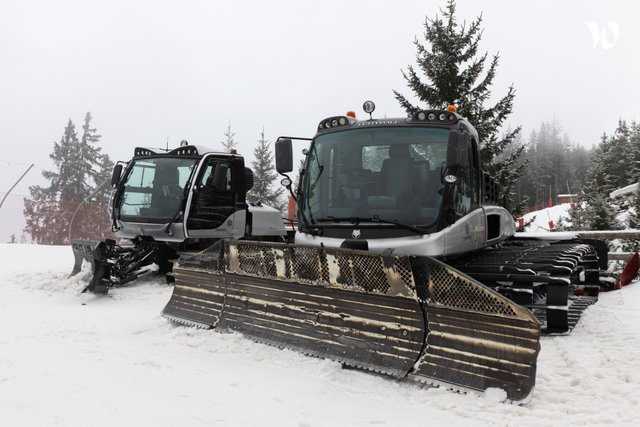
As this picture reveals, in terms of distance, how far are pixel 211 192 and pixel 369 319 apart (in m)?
6.10

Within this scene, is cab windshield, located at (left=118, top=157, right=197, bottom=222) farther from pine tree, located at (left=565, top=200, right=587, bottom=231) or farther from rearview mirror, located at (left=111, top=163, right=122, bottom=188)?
pine tree, located at (left=565, top=200, right=587, bottom=231)

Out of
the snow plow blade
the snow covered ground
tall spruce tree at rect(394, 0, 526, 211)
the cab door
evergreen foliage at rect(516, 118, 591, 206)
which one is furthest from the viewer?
evergreen foliage at rect(516, 118, 591, 206)

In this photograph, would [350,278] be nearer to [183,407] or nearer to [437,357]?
[437,357]

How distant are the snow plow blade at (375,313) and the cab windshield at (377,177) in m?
0.99

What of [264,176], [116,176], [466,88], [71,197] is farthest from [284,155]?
[71,197]

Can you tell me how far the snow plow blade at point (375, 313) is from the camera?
3.54m

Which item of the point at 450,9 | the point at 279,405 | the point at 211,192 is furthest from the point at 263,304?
the point at 450,9

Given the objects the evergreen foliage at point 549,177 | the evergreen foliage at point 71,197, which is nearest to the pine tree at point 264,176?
the evergreen foliage at point 71,197

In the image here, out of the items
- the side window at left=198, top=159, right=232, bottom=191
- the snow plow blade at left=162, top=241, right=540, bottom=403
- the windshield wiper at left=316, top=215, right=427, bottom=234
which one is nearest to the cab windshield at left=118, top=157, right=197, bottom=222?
the side window at left=198, top=159, right=232, bottom=191

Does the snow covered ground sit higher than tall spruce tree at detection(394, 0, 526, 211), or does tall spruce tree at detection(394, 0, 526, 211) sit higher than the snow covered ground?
tall spruce tree at detection(394, 0, 526, 211)

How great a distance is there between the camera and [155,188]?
967 cm

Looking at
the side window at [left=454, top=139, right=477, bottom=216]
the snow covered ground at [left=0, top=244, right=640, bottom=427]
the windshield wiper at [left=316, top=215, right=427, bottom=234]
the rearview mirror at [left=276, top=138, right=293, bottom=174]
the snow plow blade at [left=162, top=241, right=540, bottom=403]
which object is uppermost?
the rearview mirror at [left=276, top=138, right=293, bottom=174]

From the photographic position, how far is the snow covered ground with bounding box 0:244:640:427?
3150 mm

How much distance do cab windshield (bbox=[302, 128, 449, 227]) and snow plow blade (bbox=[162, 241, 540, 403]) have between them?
99 centimetres
